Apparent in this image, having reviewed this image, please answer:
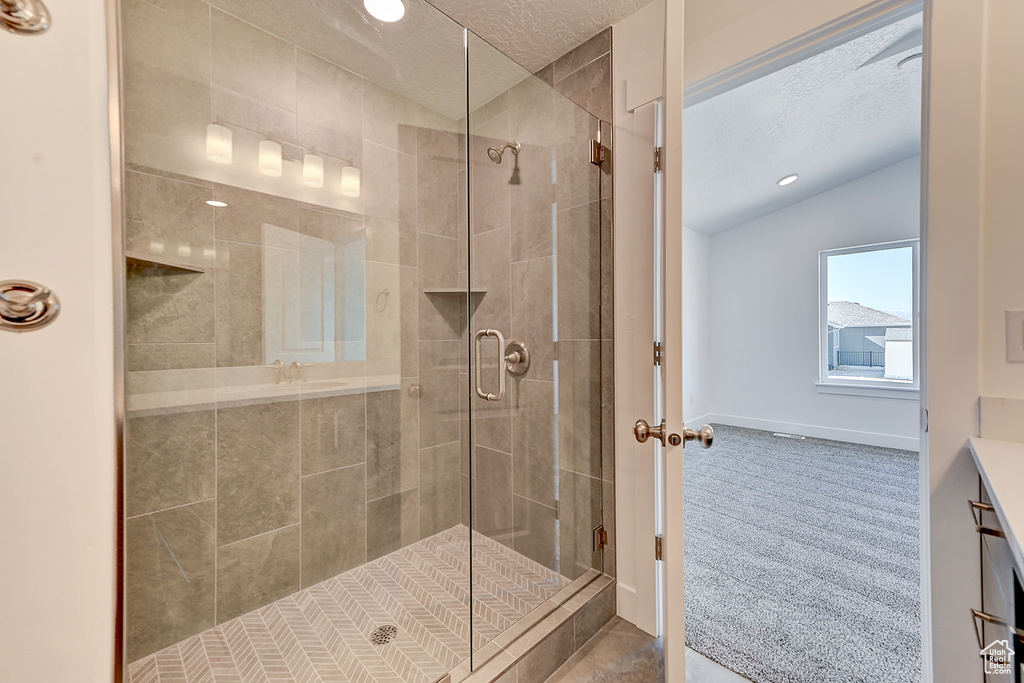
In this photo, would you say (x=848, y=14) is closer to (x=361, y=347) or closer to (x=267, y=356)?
(x=361, y=347)

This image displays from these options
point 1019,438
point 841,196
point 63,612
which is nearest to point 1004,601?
point 1019,438

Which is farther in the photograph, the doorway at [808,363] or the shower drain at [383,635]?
the doorway at [808,363]

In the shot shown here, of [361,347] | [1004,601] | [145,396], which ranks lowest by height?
[1004,601]

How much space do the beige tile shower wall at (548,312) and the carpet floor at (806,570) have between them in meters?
0.57

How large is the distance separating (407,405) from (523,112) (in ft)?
3.99

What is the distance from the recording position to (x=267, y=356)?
1.29 meters

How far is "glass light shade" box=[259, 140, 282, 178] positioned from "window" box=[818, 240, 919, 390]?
17.7 feet

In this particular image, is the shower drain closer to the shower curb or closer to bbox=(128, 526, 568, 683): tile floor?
bbox=(128, 526, 568, 683): tile floor

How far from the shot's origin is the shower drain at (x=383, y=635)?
4.40 feet

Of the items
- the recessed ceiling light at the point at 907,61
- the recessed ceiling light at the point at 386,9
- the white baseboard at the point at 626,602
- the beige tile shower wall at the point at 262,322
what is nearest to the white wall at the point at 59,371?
the beige tile shower wall at the point at 262,322

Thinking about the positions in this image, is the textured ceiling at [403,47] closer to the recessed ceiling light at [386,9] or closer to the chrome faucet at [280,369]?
the recessed ceiling light at [386,9]

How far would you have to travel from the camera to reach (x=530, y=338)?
5.04 ft

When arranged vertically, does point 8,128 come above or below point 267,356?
above

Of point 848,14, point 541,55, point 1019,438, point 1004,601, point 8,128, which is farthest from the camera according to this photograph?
point 541,55
